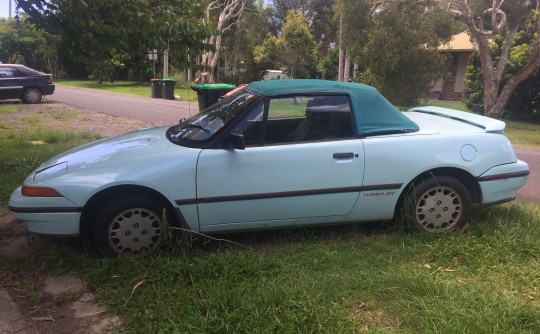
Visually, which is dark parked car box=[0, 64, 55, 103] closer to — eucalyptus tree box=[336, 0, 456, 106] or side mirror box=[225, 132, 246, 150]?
eucalyptus tree box=[336, 0, 456, 106]

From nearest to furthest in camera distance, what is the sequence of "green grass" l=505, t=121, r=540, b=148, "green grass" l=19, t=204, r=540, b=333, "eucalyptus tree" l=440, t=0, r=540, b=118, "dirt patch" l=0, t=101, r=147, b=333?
1. "green grass" l=19, t=204, r=540, b=333
2. "dirt patch" l=0, t=101, r=147, b=333
3. "green grass" l=505, t=121, r=540, b=148
4. "eucalyptus tree" l=440, t=0, r=540, b=118

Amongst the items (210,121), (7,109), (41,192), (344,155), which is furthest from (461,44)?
(41,192)

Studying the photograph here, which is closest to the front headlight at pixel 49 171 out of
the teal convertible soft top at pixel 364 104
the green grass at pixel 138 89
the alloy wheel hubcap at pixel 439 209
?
the teal convertible soft top at pixel 364 104

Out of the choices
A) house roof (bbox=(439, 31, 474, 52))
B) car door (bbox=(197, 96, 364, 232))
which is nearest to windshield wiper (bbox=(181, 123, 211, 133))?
car door (bbox=(197, 96, 364, 232))

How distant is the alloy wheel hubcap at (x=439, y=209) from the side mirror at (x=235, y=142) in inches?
66.1

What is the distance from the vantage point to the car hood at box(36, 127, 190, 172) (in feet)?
12.9

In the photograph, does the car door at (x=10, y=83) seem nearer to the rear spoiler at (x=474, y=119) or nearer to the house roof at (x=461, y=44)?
the rear spoiler at (x=474, y=119)

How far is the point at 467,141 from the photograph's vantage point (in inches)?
169

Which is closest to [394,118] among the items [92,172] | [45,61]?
Answer: [92,172]

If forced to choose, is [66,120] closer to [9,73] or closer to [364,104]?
[9,73]

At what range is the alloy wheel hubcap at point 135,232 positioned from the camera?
3.81 meters

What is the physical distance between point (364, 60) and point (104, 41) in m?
12.3

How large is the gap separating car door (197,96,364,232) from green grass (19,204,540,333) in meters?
0.31

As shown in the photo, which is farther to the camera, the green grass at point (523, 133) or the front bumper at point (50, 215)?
the green grass at point (523, 133)
